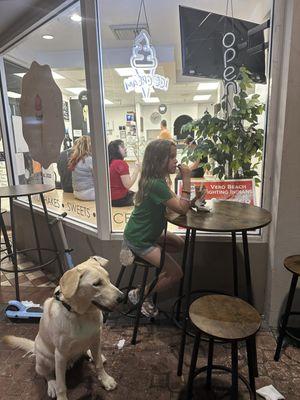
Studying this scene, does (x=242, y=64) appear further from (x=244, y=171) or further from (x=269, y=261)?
(x=269, y=261)

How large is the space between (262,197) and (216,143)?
52 centimetres

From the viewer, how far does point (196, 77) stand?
2.28 metres

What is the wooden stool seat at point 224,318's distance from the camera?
1.24 m

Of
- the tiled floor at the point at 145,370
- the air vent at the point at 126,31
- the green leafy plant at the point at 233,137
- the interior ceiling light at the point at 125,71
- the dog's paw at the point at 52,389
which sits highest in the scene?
the air vent at the point at 126,31

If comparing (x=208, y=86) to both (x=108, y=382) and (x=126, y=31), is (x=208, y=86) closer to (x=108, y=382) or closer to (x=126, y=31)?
(x=126, y=31)

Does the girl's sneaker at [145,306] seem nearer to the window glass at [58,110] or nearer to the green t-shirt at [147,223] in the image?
the green t-shirt at [147,223]

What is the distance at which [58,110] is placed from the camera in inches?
108

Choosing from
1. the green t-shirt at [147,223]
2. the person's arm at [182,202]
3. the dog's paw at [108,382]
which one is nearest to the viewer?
the dog's paw at [108,382]

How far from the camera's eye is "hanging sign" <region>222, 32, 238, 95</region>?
2115 millimetres

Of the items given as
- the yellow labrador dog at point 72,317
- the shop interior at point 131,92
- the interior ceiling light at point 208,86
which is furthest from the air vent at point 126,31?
the yellow labrador dog at point 72,317

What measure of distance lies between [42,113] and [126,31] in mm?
1125

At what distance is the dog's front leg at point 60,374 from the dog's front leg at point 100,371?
180 millimetres

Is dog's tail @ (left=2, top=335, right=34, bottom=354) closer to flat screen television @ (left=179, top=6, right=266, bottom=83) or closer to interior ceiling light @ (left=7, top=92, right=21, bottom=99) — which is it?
flat screen television @ (left=179, top=6, right=266, bottom=83)

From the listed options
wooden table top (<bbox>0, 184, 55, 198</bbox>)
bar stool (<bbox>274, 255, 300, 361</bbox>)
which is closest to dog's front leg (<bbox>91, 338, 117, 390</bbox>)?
bar stool (<bbox>274, 255, 300, 361</bbox>)
